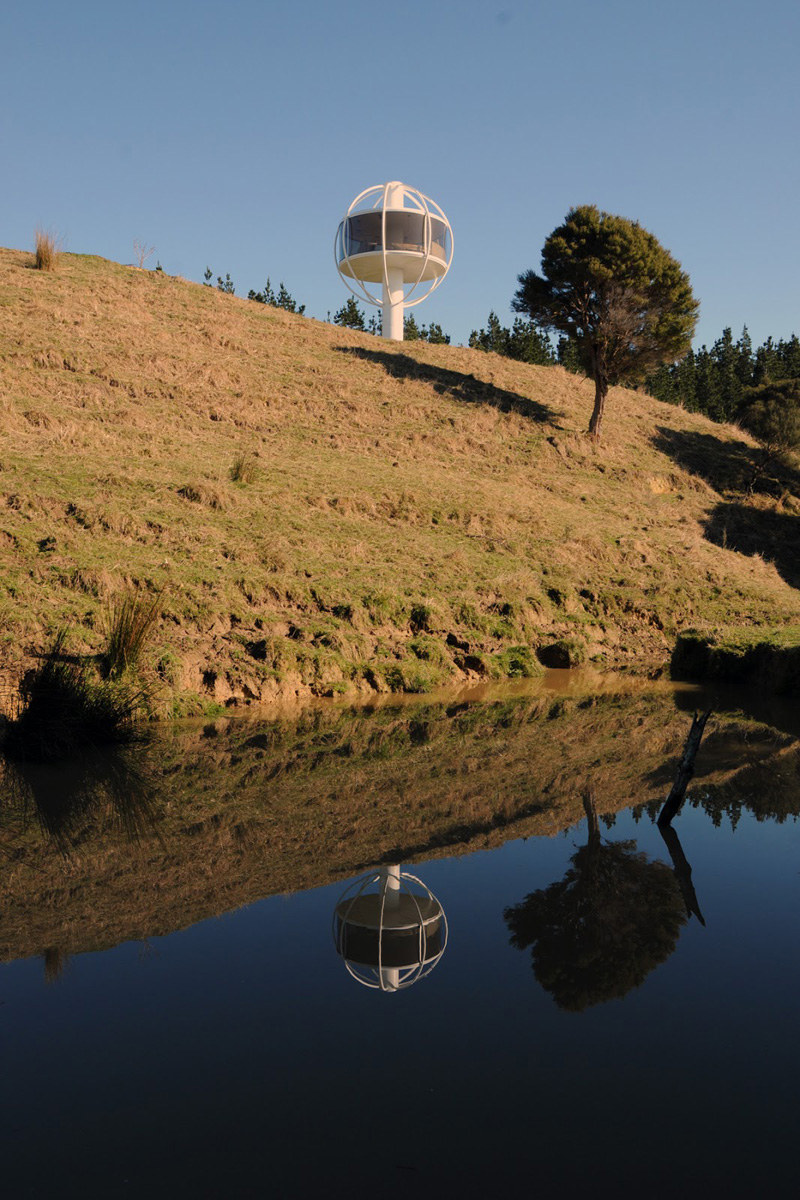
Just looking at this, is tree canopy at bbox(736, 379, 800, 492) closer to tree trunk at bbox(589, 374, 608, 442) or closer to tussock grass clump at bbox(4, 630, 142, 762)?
tree trunk at bbox(589, 374, 608, 442)

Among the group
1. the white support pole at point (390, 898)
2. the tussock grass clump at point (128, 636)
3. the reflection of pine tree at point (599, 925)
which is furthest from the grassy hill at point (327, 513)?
the reflection of pine tree at point (599, 925)

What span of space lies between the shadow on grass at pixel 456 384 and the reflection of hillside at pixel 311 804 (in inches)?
1164

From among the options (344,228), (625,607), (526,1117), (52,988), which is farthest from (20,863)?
(344,228)

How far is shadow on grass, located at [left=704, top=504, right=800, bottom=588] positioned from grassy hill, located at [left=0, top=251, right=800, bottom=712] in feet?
0.46

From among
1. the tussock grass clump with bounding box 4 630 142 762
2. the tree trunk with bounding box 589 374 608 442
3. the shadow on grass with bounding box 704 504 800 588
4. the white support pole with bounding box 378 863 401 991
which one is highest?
the tree trunk with bounding box 589 374 608 442

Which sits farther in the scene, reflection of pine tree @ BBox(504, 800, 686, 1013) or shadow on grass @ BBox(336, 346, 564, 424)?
A: shadow on grass @ BBox(336, 346, 564, 424)

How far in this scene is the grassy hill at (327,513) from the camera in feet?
56.0

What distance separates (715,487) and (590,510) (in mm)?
11059

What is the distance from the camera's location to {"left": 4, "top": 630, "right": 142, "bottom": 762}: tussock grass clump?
11312 mm

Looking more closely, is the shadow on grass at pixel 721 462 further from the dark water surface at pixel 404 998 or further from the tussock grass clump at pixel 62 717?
the tussock grass clump at pixel 62 717

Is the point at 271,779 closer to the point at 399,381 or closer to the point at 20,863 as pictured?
the point at 20,863

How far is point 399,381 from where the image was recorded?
4269 centimetres

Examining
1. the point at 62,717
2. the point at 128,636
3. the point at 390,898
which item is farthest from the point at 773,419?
the point at 390,898

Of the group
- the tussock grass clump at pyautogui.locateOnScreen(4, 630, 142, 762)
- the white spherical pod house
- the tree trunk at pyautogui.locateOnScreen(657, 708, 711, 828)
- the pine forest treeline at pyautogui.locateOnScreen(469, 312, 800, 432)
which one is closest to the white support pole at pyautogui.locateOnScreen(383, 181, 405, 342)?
the white spherical pod house
